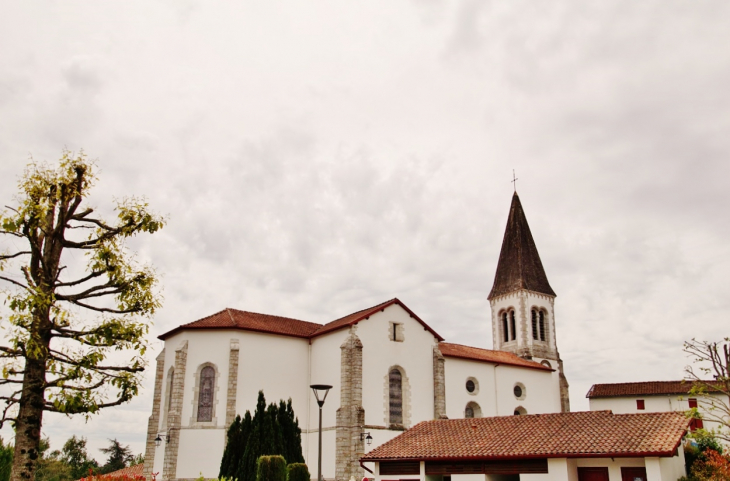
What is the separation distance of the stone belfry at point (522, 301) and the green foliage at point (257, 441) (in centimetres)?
2749

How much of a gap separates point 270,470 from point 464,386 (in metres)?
24.0

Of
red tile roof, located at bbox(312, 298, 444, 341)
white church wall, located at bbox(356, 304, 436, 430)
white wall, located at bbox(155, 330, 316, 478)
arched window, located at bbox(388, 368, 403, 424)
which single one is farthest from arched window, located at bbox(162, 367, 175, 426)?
arched window, located at bbox(388, 368, 403, 424)

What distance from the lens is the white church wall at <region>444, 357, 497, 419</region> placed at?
36.6 metres

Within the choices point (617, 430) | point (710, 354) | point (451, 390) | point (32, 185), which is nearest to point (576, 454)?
point (617, 430)

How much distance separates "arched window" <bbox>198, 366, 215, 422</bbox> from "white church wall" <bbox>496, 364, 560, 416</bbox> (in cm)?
1854

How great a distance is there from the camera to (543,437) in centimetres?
2372

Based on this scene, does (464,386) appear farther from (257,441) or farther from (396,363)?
(257,441)

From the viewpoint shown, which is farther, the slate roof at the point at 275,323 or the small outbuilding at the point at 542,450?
the slate roof at the point at 275,323

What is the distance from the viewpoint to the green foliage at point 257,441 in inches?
1006

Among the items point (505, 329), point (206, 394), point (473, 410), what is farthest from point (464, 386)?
point (505, 329)

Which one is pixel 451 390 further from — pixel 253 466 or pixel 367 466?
pixel 253 466

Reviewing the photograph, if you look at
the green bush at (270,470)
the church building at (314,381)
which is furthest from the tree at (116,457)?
the green bush at (270,470)

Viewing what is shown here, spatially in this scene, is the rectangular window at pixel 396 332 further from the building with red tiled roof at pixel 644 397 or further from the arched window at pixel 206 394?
the building with red tiled roof at pixel 644 397

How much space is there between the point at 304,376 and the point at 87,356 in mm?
22657
